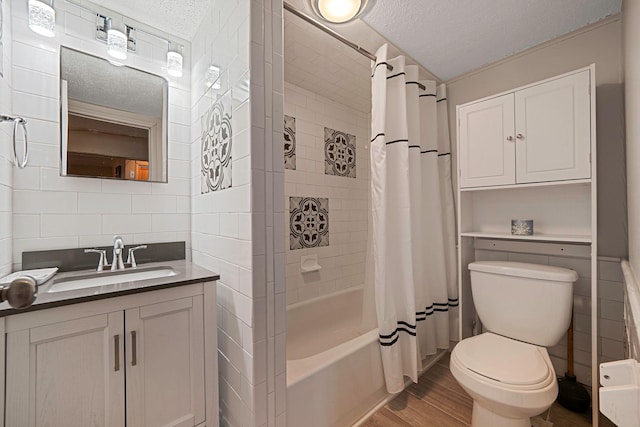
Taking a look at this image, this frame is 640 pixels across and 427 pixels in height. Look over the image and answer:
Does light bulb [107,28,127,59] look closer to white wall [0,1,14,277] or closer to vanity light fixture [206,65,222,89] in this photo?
white wall [0,1,14,277]

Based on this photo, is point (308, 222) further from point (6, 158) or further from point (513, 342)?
point (6, 158)

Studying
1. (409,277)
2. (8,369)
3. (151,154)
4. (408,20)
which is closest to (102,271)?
(8,369)

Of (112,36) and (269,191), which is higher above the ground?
(112,36)

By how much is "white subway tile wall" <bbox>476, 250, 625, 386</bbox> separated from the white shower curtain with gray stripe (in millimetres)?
577

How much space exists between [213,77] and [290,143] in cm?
88

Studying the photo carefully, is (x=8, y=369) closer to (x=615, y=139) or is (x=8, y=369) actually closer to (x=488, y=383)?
(x=488, y=383)

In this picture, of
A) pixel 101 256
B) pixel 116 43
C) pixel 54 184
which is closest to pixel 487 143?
pixel 116 43

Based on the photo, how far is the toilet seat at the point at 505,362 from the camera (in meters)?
1.18

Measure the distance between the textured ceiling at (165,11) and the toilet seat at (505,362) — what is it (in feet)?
7.82

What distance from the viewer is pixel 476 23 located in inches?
63.2

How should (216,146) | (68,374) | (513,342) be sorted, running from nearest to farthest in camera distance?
(68,374) < (216,146) < (513,342)

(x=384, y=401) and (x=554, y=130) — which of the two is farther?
(x=384, y=401)

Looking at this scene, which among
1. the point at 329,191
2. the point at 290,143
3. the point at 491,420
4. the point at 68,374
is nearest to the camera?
the point at 68,374

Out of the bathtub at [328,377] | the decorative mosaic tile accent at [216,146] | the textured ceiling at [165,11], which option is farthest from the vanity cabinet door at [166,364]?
the textured ceiling at [165,11]
